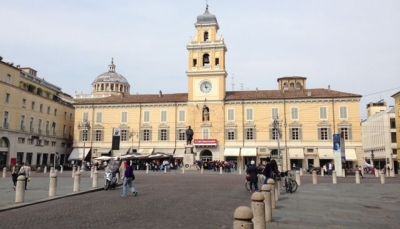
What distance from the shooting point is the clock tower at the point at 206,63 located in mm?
52000

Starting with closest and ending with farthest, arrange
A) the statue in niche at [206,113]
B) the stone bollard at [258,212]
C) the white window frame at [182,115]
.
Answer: the stone bollard at [258,212]
the statue in niche at [206,113]
the white window frame at [182,115]

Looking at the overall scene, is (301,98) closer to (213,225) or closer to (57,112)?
(57,112)

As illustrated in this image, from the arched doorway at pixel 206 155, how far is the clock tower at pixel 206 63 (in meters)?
7.53

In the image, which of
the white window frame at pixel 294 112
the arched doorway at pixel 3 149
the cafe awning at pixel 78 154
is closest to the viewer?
the arched doorway at pixel 3 149

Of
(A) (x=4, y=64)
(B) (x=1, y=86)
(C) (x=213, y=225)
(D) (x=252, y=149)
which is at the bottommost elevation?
(C) (x=213, y=225)

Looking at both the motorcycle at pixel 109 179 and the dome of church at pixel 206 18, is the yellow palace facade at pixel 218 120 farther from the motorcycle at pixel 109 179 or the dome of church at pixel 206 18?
the motorcycle at pixel 109 179

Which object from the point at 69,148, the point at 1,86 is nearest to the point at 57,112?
the point at 69,148

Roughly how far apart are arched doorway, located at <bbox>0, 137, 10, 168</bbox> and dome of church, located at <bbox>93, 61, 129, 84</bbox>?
45.1m

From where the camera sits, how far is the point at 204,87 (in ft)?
172

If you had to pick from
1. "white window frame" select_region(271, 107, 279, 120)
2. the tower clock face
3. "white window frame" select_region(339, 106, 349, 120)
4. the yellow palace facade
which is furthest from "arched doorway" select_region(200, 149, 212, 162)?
"white window frame" select_region(339, 106, 349, 120)

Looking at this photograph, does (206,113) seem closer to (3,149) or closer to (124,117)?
(124,117)

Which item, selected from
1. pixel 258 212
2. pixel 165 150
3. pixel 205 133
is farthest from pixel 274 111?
pixel 258 212

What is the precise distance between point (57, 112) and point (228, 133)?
1086 inches

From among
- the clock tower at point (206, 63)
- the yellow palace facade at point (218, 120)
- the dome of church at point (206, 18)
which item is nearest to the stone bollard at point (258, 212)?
the yellow palace facade at point (218, 120)
